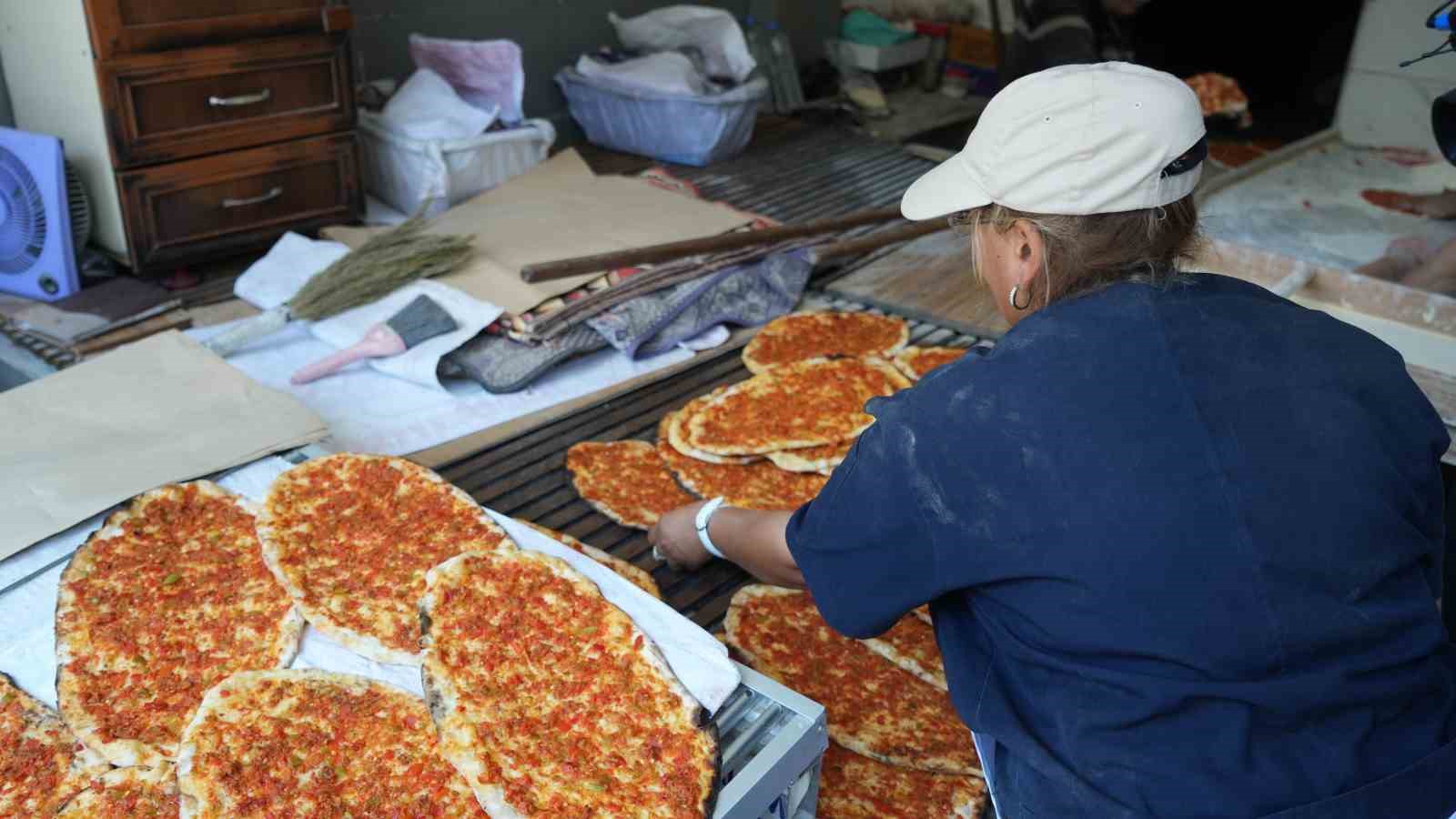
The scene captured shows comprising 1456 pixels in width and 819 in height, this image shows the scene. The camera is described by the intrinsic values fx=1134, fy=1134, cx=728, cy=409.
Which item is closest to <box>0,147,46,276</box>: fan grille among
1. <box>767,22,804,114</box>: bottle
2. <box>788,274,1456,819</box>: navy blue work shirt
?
<box>788,274,1456,819</box>: navy blue work shirt

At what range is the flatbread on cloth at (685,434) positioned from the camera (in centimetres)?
329

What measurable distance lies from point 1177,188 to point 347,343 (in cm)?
297

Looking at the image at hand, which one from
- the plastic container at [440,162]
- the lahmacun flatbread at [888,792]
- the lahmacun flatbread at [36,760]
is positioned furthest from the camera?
the plastic container at [440,162]

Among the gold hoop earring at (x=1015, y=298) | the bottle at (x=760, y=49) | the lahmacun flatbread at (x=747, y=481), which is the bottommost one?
the lahmacun flatbread at (x=747, y=481)

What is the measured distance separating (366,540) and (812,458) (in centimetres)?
131

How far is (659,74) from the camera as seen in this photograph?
581 centimetres

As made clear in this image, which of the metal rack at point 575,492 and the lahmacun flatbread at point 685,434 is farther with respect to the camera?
the lahmacun flatbread at point 685,434

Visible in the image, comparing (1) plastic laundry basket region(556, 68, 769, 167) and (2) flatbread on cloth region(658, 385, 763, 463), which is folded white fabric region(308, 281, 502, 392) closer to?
(2) flatbread on cloth region(658, 385, 763, 463)

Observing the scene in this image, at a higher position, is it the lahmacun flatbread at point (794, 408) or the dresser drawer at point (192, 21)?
the dresser drawer at point (192, 21)

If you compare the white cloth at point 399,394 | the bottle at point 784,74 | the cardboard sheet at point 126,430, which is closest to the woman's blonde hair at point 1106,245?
the cardboard sheet at point 126,430

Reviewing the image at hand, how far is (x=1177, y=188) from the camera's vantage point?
1706 mm

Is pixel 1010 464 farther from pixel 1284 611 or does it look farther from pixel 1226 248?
pixel 1226 248

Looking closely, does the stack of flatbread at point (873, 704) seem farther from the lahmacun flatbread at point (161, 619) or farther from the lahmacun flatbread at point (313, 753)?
the lahmacun flatbread at point (161, 619)

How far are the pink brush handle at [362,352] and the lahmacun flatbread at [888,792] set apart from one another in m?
2.15
